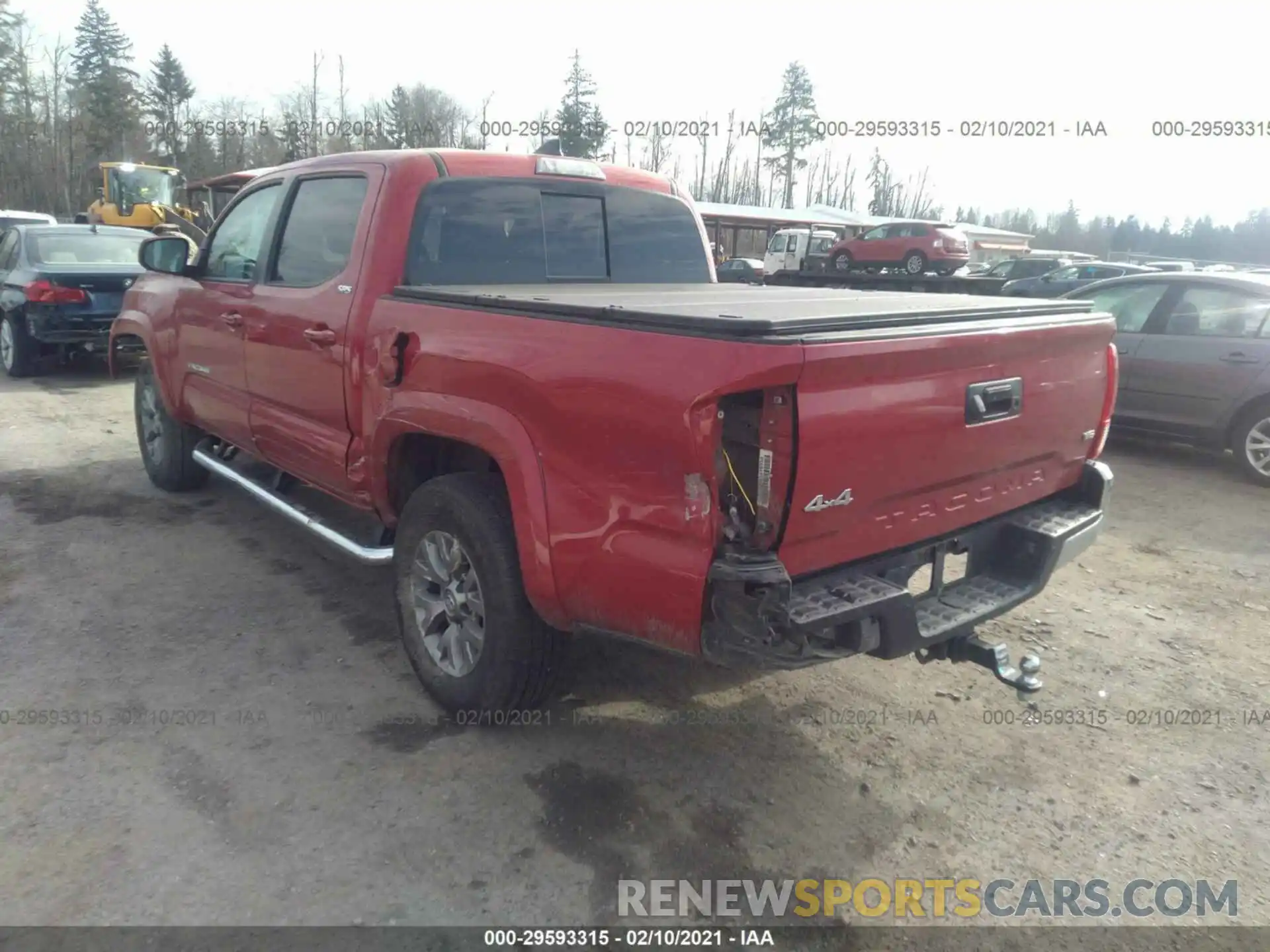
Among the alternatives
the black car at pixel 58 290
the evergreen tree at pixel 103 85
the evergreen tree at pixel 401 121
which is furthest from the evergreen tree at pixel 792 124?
the black car at pixel 58 290

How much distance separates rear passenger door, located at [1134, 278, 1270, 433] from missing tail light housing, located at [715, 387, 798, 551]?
6.42 meters

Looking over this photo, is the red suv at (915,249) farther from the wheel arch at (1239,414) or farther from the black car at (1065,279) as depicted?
the wheel arch at (1239,414)

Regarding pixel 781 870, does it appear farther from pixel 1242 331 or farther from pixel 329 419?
pixel 1242 331

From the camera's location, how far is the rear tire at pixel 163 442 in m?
5.87

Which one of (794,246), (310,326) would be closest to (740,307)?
(310,326)

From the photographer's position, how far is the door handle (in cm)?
368

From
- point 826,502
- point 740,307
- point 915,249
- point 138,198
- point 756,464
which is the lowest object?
point 826,502

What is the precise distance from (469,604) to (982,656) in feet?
5.86

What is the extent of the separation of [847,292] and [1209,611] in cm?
259

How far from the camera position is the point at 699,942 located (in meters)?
2.40

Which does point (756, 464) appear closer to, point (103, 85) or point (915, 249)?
point (915, 249)

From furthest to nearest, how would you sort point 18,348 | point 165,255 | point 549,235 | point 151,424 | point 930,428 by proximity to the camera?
point 18,348
point 151,424
point 165,255
point 549,235
point 930,428

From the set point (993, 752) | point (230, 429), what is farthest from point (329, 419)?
point (993, 752)

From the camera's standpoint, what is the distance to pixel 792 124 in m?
59.4
